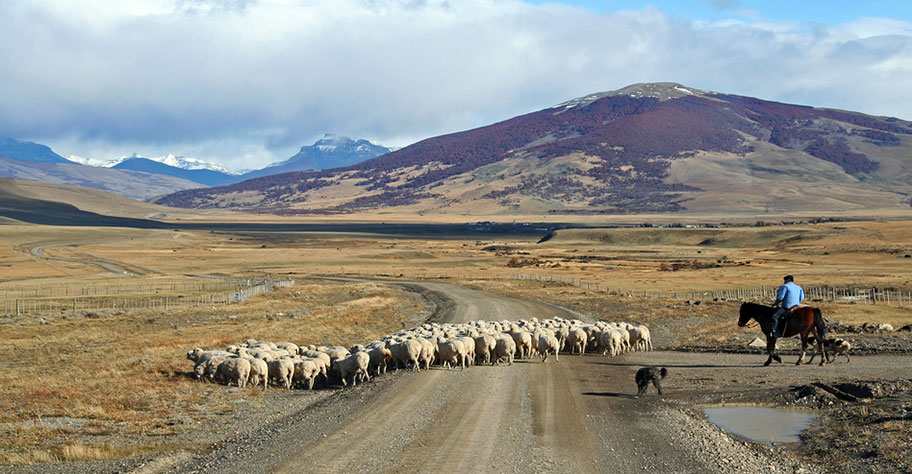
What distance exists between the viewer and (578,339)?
29.0m

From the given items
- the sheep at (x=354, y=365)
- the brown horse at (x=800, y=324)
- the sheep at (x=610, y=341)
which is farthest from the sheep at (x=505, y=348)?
the brown horse at (x=800, y=324)

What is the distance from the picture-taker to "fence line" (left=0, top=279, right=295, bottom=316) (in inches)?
1860

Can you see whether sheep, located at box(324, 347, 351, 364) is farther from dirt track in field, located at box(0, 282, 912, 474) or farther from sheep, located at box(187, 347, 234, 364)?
sheep, located at box(187, 347, 234, 364)

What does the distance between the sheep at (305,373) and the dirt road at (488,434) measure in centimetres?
186

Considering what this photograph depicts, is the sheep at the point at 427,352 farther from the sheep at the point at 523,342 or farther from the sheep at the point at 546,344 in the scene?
the sheep at the point at 546,344

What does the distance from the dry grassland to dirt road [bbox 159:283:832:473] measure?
91.6 inches

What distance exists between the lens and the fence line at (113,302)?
155 feet

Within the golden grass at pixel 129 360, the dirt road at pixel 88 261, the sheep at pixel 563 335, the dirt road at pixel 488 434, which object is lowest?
the dirt road at pixel 88 261

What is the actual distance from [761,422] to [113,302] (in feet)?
149

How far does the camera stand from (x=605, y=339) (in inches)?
1131

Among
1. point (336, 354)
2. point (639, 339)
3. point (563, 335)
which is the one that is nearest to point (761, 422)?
point (563, 335)

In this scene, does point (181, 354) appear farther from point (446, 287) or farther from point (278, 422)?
point (446, 287)

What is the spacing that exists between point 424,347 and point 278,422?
7889 mm

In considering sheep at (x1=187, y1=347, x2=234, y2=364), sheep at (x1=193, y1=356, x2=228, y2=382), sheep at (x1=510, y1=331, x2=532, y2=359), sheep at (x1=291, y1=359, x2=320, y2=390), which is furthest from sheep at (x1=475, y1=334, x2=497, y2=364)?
sheep at (x1=193, y1=356, x2=228, y2=382)
